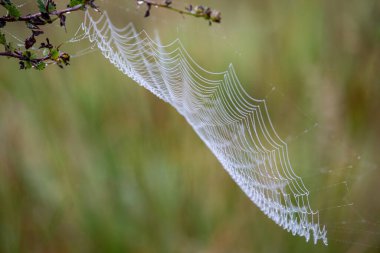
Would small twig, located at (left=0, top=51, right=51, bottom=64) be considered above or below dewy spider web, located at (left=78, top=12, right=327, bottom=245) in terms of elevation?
below

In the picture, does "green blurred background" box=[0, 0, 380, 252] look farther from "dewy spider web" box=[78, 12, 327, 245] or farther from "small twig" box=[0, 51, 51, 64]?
"small twig" box=[0, 51, 51, 64]

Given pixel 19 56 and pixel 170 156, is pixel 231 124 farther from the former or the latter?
pixel 19 56

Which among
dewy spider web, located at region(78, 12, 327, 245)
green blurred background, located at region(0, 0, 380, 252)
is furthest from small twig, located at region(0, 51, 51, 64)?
green blurred background, located at region(0, 0, 380, 252)

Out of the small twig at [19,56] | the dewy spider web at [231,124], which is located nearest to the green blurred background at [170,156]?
the dewy spider web at [231,124]

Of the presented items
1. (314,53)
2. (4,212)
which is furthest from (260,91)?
(4,212)

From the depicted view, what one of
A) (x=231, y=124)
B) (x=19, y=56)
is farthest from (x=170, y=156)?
(x=19, y=56)

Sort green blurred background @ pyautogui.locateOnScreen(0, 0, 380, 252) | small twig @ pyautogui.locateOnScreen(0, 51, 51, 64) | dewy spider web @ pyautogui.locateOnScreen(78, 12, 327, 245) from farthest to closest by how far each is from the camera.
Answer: green blurred background @ pyautogui.locateOnScreen(0, 0, 380, 252) → dewy spider web @ pyautogui.locateOnScreen(78, 12, 327, 245) → small twig @ pyautogui.locateOnScreen(0, 51, 51, 64)

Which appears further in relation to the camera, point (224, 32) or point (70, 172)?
point (224, 32)

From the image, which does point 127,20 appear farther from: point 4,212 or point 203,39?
point 4,212

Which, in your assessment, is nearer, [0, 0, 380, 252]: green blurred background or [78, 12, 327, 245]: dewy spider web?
[78, 12, 327, 245]: dewy spider web
